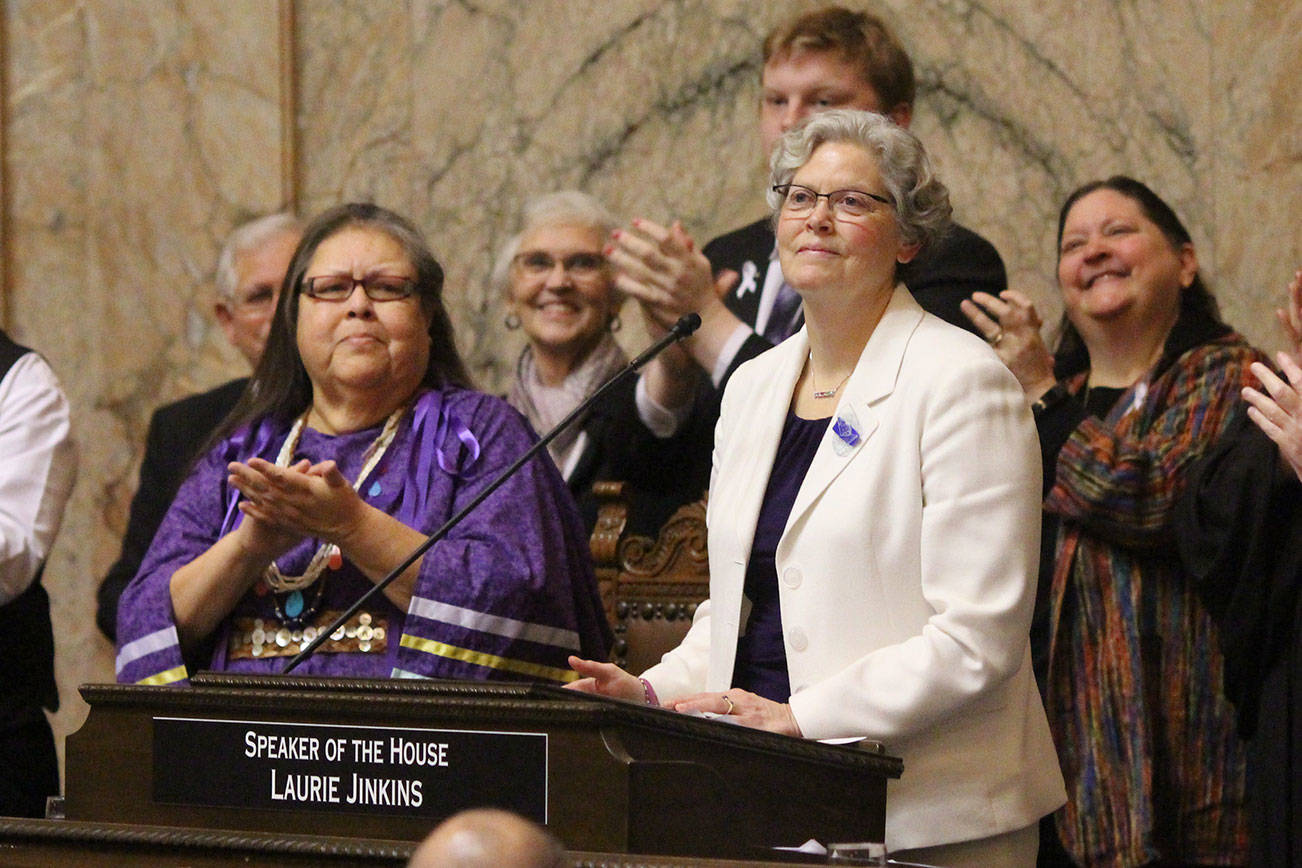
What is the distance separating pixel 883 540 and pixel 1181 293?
1.91 metres

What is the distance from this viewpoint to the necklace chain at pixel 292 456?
11.4 ft

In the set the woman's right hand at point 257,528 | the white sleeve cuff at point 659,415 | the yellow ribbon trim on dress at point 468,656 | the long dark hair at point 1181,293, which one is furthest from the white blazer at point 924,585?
the long dark hair at point 1181,293

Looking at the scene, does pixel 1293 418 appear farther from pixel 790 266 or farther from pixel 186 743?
pixel 186 743

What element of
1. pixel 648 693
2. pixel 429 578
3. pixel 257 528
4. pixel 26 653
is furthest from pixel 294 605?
pixel 26 653

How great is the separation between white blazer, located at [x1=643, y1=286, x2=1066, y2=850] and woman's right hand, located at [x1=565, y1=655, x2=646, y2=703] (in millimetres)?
222

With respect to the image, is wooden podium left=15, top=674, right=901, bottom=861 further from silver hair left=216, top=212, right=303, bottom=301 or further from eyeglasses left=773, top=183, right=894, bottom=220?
silver hair left=216, top=212, right=303, bottom=301

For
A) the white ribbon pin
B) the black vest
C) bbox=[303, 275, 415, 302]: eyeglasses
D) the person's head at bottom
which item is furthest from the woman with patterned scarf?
the person's head at bottom

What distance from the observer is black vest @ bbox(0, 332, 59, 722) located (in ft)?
13.6

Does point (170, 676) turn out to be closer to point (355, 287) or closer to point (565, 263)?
point (355, 287)

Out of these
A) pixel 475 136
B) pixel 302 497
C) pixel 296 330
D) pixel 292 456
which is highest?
pixel 475 136

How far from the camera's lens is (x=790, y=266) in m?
3.06

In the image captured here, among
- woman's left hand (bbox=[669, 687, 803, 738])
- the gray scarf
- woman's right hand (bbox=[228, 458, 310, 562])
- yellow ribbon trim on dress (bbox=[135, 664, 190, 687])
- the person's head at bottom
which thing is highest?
the gray scarf

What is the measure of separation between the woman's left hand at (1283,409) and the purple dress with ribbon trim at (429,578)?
4.39 feet

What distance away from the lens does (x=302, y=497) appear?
3.26 metres
